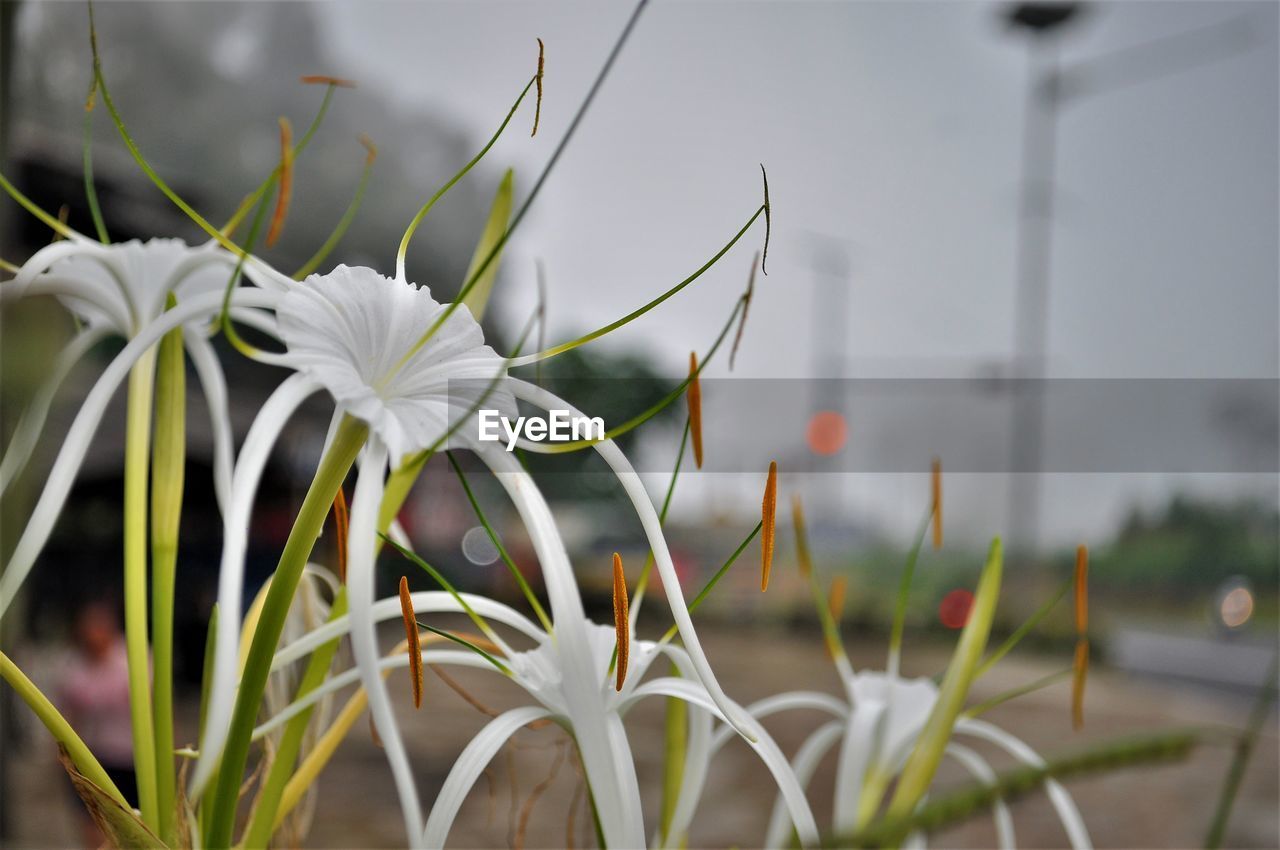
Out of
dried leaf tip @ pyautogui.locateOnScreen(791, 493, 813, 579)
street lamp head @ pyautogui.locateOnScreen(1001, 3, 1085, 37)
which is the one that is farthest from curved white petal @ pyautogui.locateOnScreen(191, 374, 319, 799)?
street lamp head @ pyautogui.locateOnScreen(1001, 3, 1085, 37)

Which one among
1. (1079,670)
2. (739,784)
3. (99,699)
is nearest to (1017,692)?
(1079,670)

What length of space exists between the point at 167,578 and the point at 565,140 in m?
0.18

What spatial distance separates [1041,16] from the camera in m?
5.46

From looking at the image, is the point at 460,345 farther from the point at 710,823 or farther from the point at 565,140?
the point at 710,823

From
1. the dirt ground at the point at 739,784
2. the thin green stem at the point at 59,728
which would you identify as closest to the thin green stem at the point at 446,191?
the thin green stem at the point at 59,728

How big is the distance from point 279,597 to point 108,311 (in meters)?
0.15

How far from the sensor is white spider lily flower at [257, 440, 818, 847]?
0.17 m

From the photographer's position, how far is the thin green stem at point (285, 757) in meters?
0.24

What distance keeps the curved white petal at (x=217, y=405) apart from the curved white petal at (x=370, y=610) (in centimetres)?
12

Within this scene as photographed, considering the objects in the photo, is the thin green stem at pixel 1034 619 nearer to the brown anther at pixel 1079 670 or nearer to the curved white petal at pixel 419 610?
the brown anther at pixel 1079 670

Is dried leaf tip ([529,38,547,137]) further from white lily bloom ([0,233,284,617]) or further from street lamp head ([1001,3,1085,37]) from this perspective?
street lamp head ([1001,3,1085,37])

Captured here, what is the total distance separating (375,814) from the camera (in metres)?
2.78

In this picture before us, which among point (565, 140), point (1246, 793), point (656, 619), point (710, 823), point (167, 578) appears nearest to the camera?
point (565, 140)

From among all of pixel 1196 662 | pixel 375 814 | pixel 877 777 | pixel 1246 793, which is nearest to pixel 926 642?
pixel 1196 662
